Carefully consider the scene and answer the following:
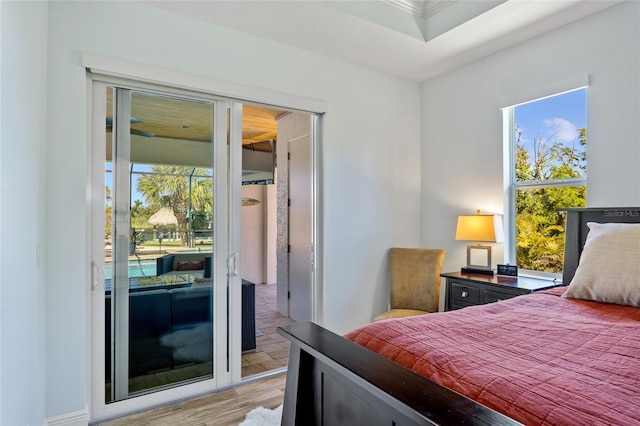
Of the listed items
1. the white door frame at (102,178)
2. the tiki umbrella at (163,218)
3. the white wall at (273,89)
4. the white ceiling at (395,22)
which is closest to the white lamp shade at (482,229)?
the white wall at (273,89)

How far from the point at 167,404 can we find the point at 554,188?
3.35 metres

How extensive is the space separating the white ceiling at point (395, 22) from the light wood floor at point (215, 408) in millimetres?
2725

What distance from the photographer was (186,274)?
2.73 m

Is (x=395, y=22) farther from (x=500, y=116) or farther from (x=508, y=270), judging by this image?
(x=508, y=270)

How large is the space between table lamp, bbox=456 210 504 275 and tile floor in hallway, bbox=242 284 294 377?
6.15ft

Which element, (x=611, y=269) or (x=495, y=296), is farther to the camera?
(x=495, y=296)

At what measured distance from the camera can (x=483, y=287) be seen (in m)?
2.83

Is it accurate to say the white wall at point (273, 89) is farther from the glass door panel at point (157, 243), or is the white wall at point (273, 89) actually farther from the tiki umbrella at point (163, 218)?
the tiki umbrella at point (163, 218)

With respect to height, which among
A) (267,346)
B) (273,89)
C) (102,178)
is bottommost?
(267,346)

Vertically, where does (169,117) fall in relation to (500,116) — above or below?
below

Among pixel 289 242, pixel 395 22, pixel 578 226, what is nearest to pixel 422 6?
pixel 395 22

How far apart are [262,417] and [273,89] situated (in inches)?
94.3

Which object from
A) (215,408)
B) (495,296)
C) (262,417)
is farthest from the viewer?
(495,296)

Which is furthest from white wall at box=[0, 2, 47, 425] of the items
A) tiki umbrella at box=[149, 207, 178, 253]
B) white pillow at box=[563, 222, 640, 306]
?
white pillow at box=[563, 222, 640, 306]
